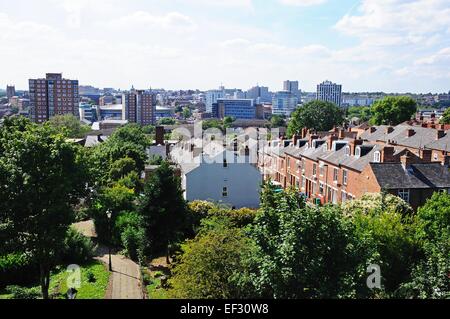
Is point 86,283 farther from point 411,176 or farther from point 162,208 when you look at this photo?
point 411,176

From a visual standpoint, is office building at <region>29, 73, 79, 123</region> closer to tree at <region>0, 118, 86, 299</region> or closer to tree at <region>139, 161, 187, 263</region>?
tree at <region>139, 161, 187, 263</region>

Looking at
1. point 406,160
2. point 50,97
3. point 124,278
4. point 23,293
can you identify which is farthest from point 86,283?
point 50,97

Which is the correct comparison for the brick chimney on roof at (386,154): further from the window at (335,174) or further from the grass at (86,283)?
the grass at (86,283)

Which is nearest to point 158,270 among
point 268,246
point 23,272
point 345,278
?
point 23,272

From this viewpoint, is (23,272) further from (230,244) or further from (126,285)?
(230,244)

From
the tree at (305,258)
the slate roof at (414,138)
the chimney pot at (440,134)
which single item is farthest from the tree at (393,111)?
the tree at (305,258)

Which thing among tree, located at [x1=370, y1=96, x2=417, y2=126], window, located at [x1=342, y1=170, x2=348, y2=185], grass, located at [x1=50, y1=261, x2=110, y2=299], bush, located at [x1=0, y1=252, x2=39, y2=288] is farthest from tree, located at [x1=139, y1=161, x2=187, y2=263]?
tree, located at [x1=370, y1=96, x2=417, y2=126]
